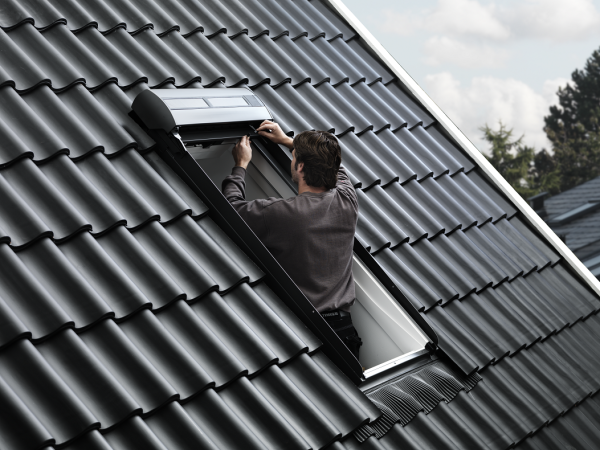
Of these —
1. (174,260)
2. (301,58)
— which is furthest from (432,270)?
(301,58)

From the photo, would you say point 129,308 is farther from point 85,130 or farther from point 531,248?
point 531,248

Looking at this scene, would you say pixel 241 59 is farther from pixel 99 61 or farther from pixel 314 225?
pixel 314 225

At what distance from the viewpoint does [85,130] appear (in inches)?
102

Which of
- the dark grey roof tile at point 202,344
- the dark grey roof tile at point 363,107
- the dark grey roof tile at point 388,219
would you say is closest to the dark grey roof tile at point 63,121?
the dark grey roof tile at point 202,344

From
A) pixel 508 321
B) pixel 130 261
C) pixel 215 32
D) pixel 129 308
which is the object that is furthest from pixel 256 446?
pixel 215 32

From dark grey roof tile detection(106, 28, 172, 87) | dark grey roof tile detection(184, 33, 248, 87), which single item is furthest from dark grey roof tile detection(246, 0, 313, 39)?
dark grey roof tile detection(106, 28, 172, 87)

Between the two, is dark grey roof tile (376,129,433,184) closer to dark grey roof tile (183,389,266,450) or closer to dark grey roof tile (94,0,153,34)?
dark grey roof tile (94,0,153,34)

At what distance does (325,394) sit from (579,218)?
85.8ft

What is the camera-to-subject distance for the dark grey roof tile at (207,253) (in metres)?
2.41

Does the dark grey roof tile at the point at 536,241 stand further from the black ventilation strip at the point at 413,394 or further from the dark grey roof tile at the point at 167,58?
the dark grey roof tile at the point at 167,58

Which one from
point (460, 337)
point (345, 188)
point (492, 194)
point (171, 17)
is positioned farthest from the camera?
point (492, 194)

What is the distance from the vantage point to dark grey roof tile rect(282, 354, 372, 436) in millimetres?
2219

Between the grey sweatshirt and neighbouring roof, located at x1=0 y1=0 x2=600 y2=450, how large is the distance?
0.17 m

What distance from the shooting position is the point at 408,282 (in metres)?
3.21
